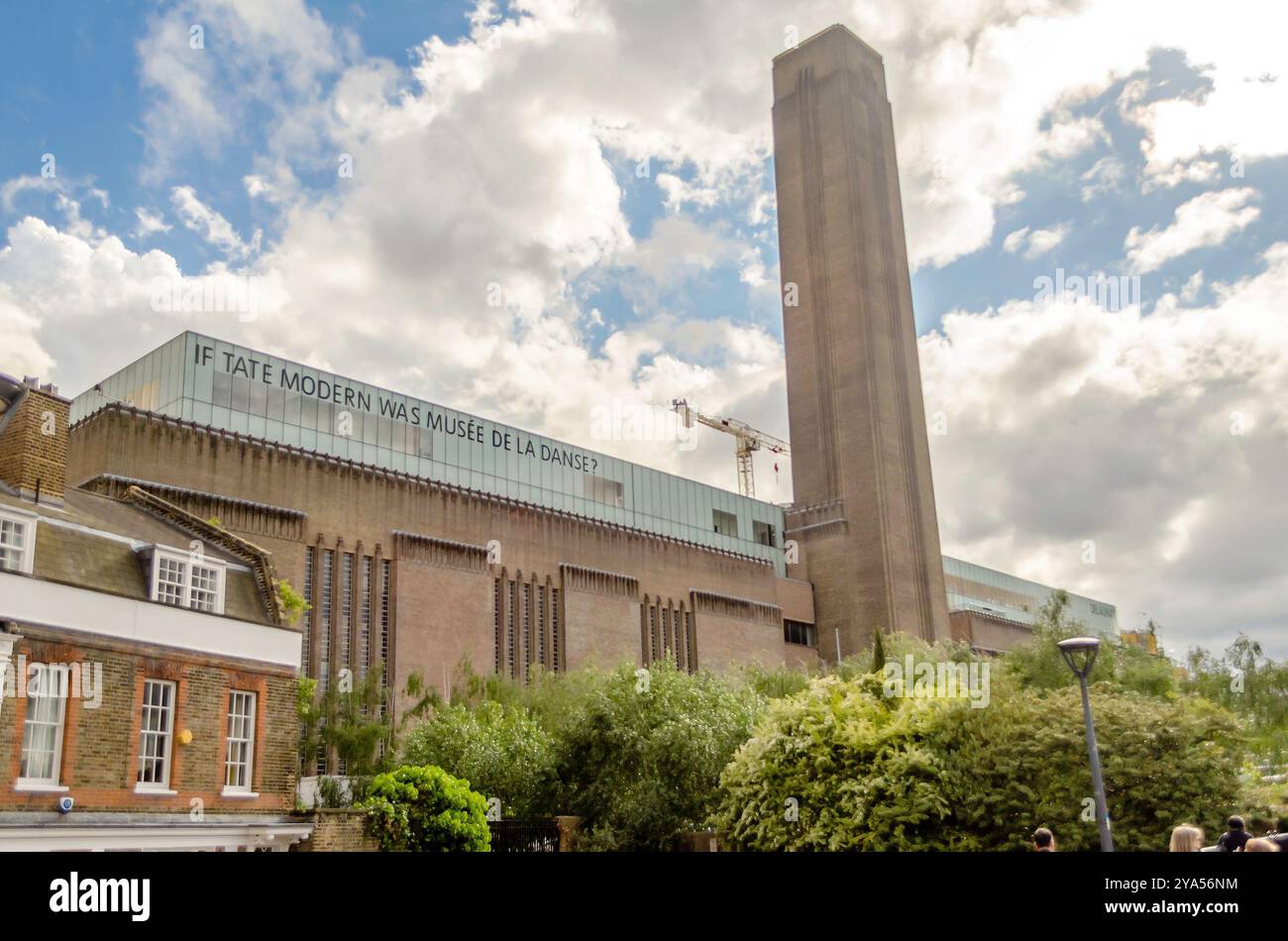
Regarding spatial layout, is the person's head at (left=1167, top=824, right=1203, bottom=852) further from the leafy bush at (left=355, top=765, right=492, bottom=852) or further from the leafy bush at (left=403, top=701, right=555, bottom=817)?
the leafy bush at (left=403, top=701, right=555, bottom=817)

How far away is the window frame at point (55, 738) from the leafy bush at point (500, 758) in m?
13.1

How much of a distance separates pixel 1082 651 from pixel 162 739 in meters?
17.8

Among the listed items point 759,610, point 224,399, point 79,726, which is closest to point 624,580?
point 759,610

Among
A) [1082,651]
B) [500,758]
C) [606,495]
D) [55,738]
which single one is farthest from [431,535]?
[1082,651]

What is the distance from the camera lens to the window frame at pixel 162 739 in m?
21.6

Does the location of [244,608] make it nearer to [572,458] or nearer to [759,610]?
[572,458]

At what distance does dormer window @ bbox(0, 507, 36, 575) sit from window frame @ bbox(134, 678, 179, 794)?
3292mm

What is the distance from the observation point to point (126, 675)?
2172cm

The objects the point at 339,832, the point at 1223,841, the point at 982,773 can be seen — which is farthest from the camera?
the point at 339,832

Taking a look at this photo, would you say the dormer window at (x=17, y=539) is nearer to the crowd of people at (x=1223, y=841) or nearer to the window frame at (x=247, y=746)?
the window frame at (x=247, y=746)

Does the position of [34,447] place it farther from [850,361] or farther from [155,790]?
[850,361]

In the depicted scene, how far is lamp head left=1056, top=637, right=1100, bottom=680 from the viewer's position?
18500 millimetres
